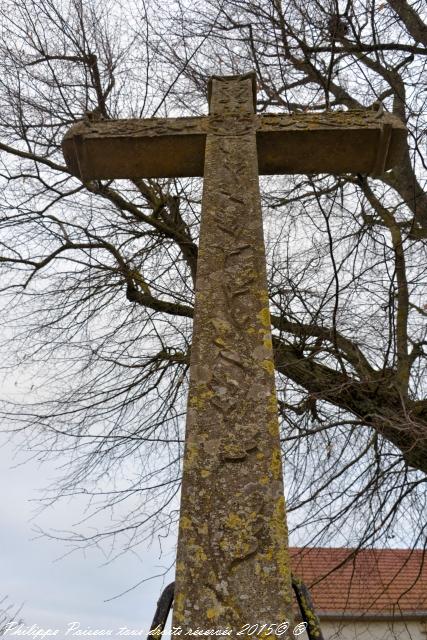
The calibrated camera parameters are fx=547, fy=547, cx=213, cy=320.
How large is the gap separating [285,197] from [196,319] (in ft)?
11.9

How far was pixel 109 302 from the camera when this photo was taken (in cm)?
518

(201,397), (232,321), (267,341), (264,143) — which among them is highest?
(264,143)

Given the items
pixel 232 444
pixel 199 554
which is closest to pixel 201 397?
pixel 232 444

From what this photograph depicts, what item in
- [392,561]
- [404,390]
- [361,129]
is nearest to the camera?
[361,129]

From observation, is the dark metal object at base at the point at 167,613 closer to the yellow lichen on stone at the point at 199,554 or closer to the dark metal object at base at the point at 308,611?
the dark metal object at base at the point at 308,611

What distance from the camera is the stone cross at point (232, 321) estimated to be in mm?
1470

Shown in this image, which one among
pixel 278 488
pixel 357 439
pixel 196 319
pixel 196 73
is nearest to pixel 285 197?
pixel 196 73

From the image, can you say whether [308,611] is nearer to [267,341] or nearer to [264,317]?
[267,341]

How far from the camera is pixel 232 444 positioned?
1708 mm

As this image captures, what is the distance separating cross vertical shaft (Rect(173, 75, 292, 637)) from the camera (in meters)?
1.44

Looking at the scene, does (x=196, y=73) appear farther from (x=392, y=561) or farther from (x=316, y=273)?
(x=392, y=561)

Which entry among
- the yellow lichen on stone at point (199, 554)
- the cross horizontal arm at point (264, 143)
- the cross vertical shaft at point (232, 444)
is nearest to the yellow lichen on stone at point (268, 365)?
the cross vertical shaft at point (232, 444)

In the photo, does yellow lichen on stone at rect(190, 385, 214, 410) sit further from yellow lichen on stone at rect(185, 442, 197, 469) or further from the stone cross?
yellow lichen on stone at rect(185, 442, 197, 469)

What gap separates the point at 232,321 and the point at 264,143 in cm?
135
